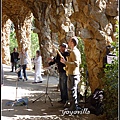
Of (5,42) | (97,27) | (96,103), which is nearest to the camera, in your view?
(96,103)

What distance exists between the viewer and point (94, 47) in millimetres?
5465

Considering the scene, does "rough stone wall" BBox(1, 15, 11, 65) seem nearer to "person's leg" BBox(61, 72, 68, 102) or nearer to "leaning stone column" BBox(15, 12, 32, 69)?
"leaning stone column" BBox(15, 12, 32, 69)

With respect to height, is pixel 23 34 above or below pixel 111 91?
above

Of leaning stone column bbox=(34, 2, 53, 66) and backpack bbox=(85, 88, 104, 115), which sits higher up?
leaning stone column bbox=(34, 2, 53, 66)

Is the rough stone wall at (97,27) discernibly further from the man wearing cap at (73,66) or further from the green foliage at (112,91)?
the green foliage at (112,91)

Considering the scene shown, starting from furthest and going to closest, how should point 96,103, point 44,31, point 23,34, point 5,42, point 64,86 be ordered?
1. point 5,42
2. point 23,34
3. point 44,31
4. point 64,86
5. point 96,103

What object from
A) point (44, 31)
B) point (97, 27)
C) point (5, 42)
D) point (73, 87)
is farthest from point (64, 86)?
point (5, 42)

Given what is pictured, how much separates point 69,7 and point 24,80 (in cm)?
362

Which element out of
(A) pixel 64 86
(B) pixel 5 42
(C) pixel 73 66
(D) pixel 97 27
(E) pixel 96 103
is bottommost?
(E) pixel 96 103

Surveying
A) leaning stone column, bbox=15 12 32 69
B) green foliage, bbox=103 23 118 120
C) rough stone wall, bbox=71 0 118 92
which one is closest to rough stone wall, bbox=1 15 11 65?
leaning stone column, bbox=15 12 32 69

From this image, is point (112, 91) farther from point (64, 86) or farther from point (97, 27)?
point (64, 86)

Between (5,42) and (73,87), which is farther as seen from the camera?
(5,42)

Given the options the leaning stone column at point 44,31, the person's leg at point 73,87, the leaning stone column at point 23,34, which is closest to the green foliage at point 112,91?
the person's leg at point 73,87

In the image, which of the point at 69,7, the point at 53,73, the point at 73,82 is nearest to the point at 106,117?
the point at 73,82
